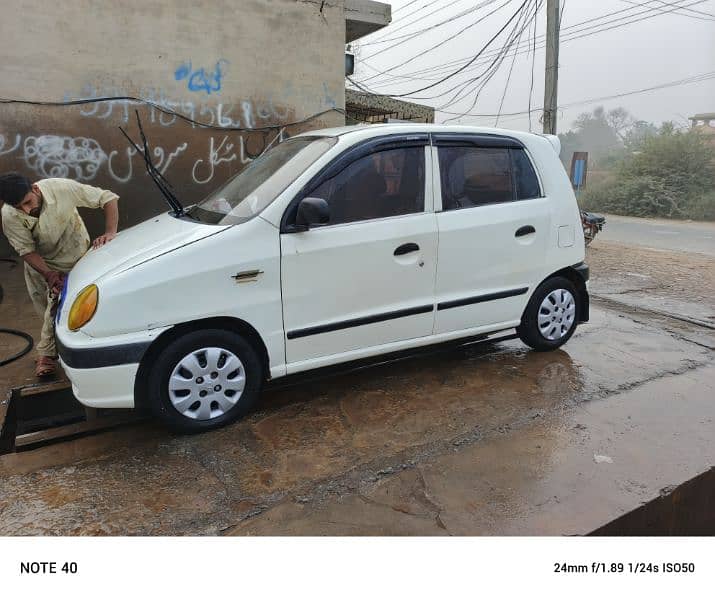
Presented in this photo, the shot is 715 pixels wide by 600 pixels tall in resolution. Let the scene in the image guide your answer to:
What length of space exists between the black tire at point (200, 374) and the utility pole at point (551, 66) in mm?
9187

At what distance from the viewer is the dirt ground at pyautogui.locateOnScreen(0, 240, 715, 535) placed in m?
2.44

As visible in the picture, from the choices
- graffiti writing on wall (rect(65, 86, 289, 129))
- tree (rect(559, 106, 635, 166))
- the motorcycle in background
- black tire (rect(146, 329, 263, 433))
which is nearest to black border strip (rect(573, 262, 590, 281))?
black tire (rect(146, 329, 263, 433))

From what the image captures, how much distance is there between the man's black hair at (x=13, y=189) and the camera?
3.45m

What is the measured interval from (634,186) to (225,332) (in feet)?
90.4

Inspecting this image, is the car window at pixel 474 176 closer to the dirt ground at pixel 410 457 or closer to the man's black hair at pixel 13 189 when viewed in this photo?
the dirt ground at pixel 410 457

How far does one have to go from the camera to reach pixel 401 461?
2.87m

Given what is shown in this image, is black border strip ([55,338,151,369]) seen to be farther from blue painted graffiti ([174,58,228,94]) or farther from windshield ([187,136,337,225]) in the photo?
blue painted graffiti ([174,58,228,94])

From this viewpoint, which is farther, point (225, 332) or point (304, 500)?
point (225, 332)

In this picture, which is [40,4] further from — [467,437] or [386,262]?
[467,437]

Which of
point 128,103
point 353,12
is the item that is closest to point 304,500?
point 128,103

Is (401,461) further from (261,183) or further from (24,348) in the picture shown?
(24,348)

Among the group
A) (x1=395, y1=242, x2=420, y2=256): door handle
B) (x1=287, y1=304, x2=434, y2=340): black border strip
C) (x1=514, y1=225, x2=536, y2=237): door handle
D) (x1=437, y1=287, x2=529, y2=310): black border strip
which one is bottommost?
(x1=287, y1=304, x2=434, y2=340): black border strip

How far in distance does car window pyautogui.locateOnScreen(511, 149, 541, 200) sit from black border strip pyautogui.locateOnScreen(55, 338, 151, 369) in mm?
2719

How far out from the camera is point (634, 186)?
26094 mm
